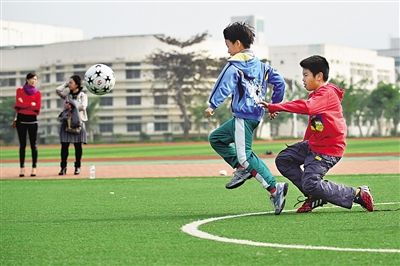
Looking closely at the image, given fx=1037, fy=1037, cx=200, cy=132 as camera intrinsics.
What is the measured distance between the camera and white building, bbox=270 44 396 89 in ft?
398

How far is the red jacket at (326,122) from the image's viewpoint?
9398 mm

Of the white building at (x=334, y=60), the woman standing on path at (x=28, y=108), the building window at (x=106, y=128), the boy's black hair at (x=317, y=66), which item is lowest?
the building window at (x=106, y=128)

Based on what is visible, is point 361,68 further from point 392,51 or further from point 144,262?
point 144,262

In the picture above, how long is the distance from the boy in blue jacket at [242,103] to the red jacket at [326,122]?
1.60 ft

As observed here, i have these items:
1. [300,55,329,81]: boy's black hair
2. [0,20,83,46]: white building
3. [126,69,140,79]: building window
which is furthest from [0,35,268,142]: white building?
[300,55,329,81]: boy's black hair

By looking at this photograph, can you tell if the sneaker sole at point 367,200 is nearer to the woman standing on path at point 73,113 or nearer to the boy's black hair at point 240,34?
the boy's black hair at point 240,34

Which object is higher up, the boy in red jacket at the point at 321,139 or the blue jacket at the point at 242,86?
the blue jacket at the point at 242,86

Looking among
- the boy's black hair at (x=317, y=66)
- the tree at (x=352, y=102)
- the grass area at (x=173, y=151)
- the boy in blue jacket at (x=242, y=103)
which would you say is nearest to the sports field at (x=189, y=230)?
the boy in blue jacket at (x=242, y=103)

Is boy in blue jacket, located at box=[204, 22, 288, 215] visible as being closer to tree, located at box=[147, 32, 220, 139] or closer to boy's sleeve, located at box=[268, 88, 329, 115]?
boy's sleeve, located at box=[268, 88, 329, 115]

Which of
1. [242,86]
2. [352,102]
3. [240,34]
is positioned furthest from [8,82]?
[242,86]

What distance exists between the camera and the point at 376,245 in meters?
6.77

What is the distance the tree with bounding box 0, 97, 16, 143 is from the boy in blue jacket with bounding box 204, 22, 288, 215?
89.2 m

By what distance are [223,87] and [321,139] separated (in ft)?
3.35

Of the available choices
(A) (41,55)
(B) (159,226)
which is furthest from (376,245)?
(A) (41,55)
